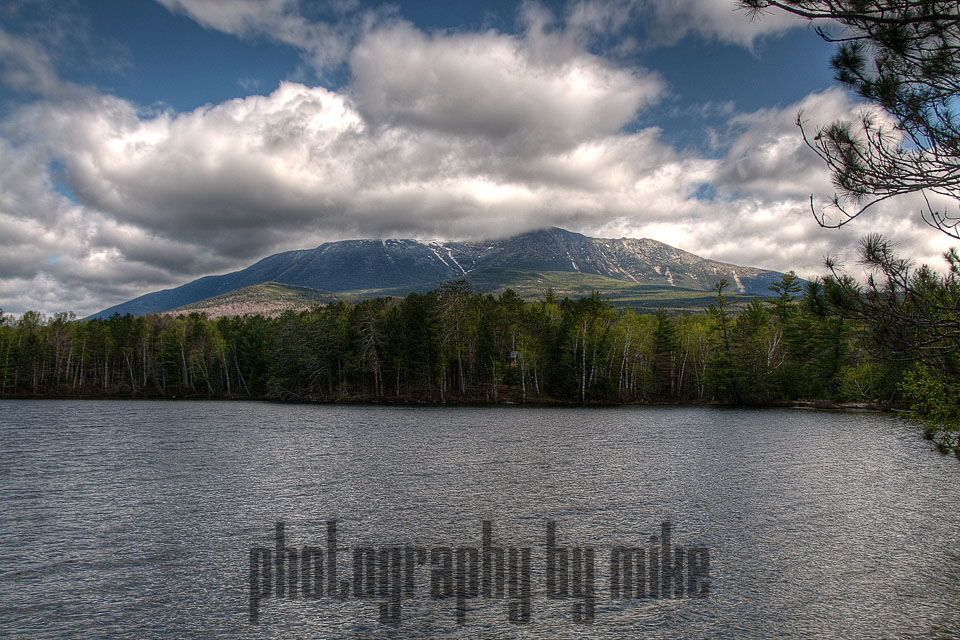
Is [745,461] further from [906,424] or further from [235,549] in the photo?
[906,424]

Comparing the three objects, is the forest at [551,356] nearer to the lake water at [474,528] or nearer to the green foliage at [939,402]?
the lake water at [474,528]

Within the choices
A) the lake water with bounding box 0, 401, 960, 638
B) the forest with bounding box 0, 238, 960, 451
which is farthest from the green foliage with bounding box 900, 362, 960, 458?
the forest with bounding box 0, 238, 960, 451

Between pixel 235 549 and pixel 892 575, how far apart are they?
2040 centimetres

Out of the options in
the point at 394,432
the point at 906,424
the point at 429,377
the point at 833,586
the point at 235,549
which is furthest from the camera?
the point at 429,377

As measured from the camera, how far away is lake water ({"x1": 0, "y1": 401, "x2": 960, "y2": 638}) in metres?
13.7

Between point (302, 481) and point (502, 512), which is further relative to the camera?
point (302, 481)

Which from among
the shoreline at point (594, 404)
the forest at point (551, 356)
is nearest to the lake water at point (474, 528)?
the shoreline at point (594, 404)

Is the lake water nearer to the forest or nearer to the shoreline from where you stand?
the shoreline

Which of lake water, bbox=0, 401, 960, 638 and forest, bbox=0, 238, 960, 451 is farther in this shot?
forest, bbox=0, 238, 960, 451

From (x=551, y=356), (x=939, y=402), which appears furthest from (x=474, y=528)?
(x=551, y=356)

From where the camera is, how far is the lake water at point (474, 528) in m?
13.7

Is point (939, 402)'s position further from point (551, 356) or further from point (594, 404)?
point (551, 356)

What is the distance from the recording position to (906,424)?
215 feet

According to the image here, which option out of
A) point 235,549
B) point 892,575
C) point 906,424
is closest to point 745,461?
point 892,575
